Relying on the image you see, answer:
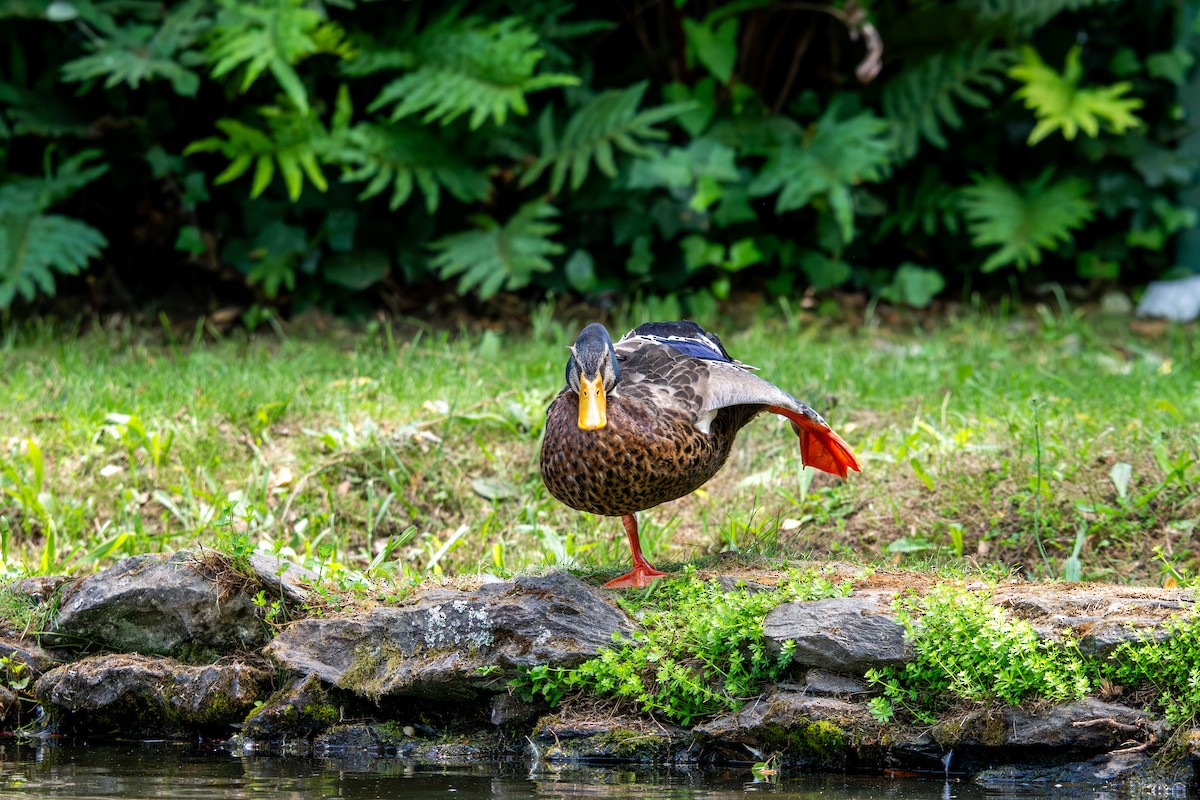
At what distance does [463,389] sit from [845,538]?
199 centimetres

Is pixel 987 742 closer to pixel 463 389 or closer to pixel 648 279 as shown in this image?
pixel 463 389

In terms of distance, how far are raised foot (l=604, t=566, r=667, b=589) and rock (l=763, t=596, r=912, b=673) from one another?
Answer: 0.53m

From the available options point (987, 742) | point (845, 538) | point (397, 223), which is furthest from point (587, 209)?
point (987, 742)

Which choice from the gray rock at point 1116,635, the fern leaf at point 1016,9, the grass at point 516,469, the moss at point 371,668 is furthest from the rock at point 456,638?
the fern leaf at point 1016,9

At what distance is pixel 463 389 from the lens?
20.0 feet

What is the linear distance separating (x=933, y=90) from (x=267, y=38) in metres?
3.92

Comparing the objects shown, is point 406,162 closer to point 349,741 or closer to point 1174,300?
point 349,741

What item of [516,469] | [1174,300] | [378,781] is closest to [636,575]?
[378,781]

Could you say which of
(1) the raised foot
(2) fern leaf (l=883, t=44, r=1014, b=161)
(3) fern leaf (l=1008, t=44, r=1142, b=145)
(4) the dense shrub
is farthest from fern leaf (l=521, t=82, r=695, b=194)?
(1) the raised foot

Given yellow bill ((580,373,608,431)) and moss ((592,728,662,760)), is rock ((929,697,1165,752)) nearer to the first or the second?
moss ((592,728,662,760))

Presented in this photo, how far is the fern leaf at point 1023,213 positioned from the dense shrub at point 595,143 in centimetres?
2

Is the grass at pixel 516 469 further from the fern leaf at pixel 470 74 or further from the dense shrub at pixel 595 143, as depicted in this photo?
the fern leaf at pixel 470 74

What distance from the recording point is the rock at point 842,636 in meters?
3.48

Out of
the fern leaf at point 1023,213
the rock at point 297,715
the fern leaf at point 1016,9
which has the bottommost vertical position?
the rock at point 297,715
